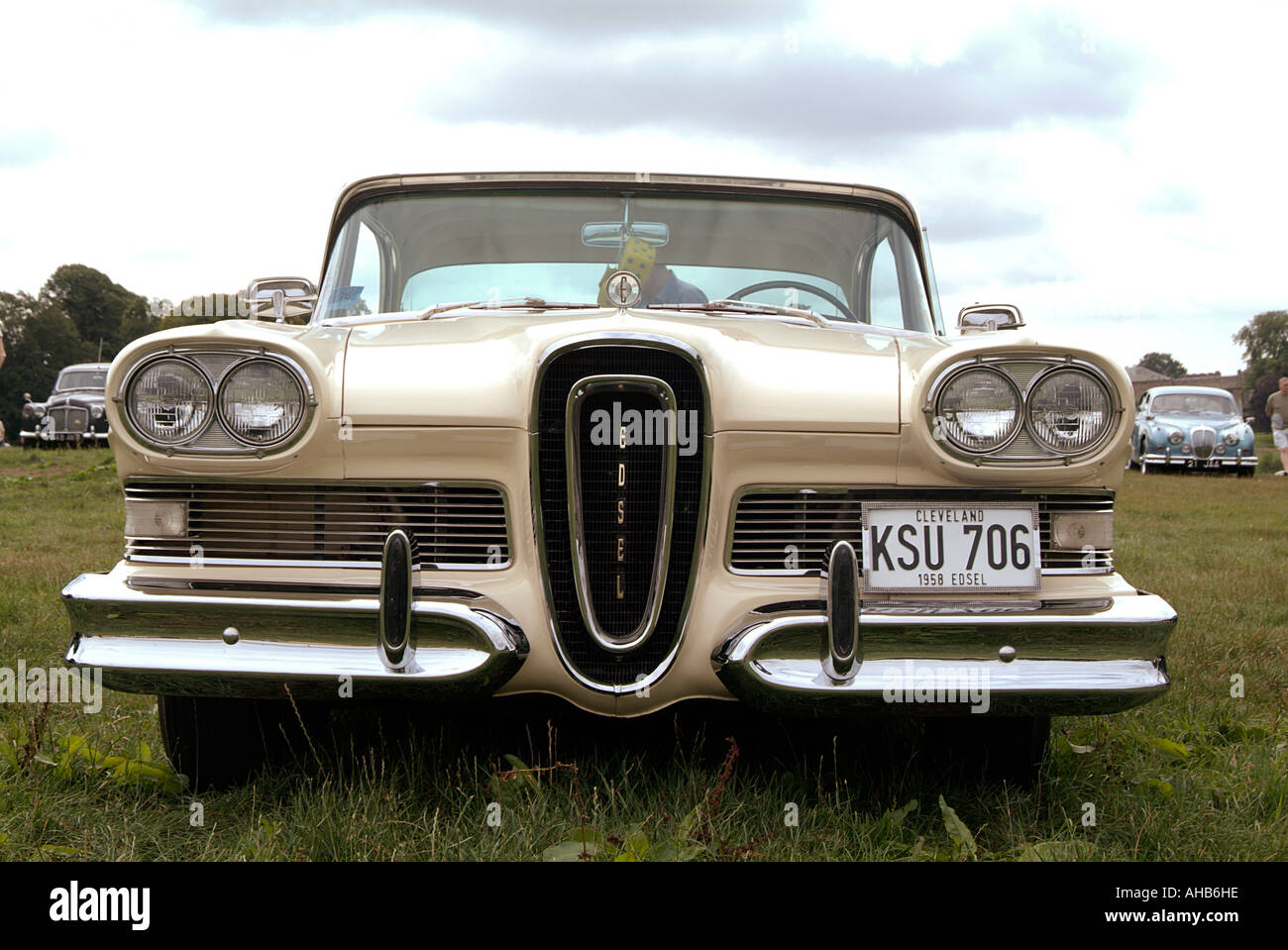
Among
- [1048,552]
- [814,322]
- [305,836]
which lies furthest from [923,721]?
[305,836]

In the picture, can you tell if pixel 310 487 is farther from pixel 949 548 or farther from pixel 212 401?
pixel 949 548

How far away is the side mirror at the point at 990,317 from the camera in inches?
130

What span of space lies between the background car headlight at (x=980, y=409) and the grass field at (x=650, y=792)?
29.7 inches

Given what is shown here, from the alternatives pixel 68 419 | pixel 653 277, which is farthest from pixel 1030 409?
pixel 68 419

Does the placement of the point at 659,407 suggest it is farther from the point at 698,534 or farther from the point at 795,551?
the point at 795,551

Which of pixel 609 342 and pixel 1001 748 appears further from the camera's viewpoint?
pixel 1001 748

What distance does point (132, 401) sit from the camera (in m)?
2.11

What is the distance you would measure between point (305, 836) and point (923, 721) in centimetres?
→ 156

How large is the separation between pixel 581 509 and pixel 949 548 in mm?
769

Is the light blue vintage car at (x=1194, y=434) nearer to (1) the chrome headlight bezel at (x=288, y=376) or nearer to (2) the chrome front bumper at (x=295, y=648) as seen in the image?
(2) the chrome front bumper at (x=295, y=648)

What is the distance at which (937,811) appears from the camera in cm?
225

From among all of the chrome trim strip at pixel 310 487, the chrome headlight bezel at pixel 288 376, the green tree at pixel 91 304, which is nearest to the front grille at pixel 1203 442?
the chrome trim strip at pixel 310 487

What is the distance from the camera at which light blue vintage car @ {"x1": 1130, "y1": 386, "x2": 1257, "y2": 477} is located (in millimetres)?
15570

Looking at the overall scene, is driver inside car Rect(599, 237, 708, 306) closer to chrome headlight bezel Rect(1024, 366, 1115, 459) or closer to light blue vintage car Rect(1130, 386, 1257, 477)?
chrome headlight bezel Rect(1024, 366, 1115, 459)
